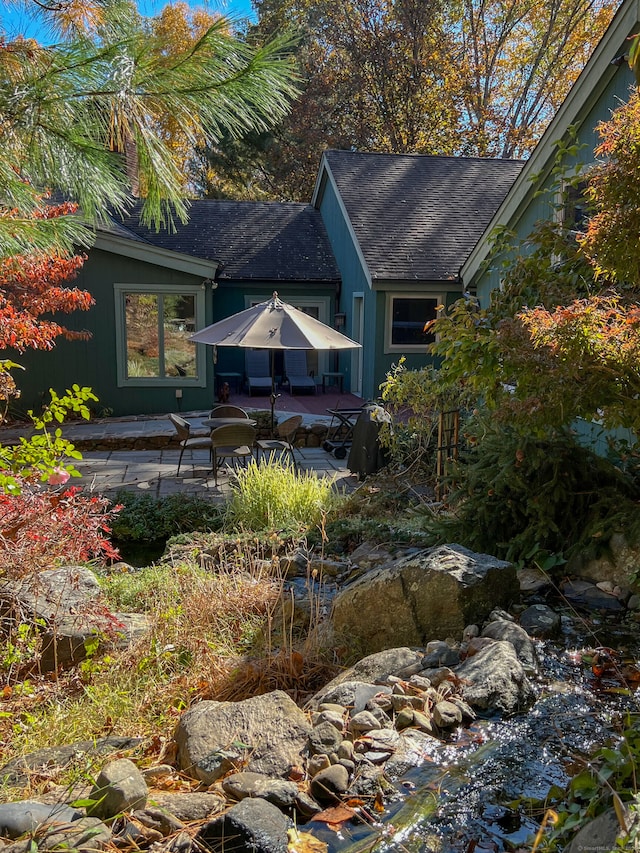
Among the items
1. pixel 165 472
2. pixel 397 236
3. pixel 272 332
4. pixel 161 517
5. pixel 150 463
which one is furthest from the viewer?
pixel 397 236

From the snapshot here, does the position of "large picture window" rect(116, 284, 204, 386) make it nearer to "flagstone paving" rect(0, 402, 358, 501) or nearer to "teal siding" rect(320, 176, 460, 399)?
"flagstone paving" rect(0, 402, 358, 501)

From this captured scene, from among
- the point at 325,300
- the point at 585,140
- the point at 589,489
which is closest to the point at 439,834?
the point at 589,489

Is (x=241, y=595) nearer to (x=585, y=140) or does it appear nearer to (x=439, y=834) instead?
(x=439, y=834)

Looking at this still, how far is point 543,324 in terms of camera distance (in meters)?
3.70

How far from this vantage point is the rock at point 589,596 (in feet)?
15.8

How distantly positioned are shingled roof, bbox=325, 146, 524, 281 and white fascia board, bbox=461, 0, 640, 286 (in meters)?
4.66

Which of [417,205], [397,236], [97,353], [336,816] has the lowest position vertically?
[336,816]

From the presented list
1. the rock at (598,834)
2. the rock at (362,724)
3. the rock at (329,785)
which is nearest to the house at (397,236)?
the rock at (362,724)

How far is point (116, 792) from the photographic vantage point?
2.80m

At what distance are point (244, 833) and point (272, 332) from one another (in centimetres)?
665

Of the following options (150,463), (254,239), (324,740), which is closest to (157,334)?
(150,463)

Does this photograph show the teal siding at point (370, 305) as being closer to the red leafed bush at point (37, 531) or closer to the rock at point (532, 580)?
the rock at point (532, 580)

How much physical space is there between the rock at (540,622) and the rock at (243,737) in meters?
1.69

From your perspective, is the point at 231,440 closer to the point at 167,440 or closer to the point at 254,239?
the point at 167,440
